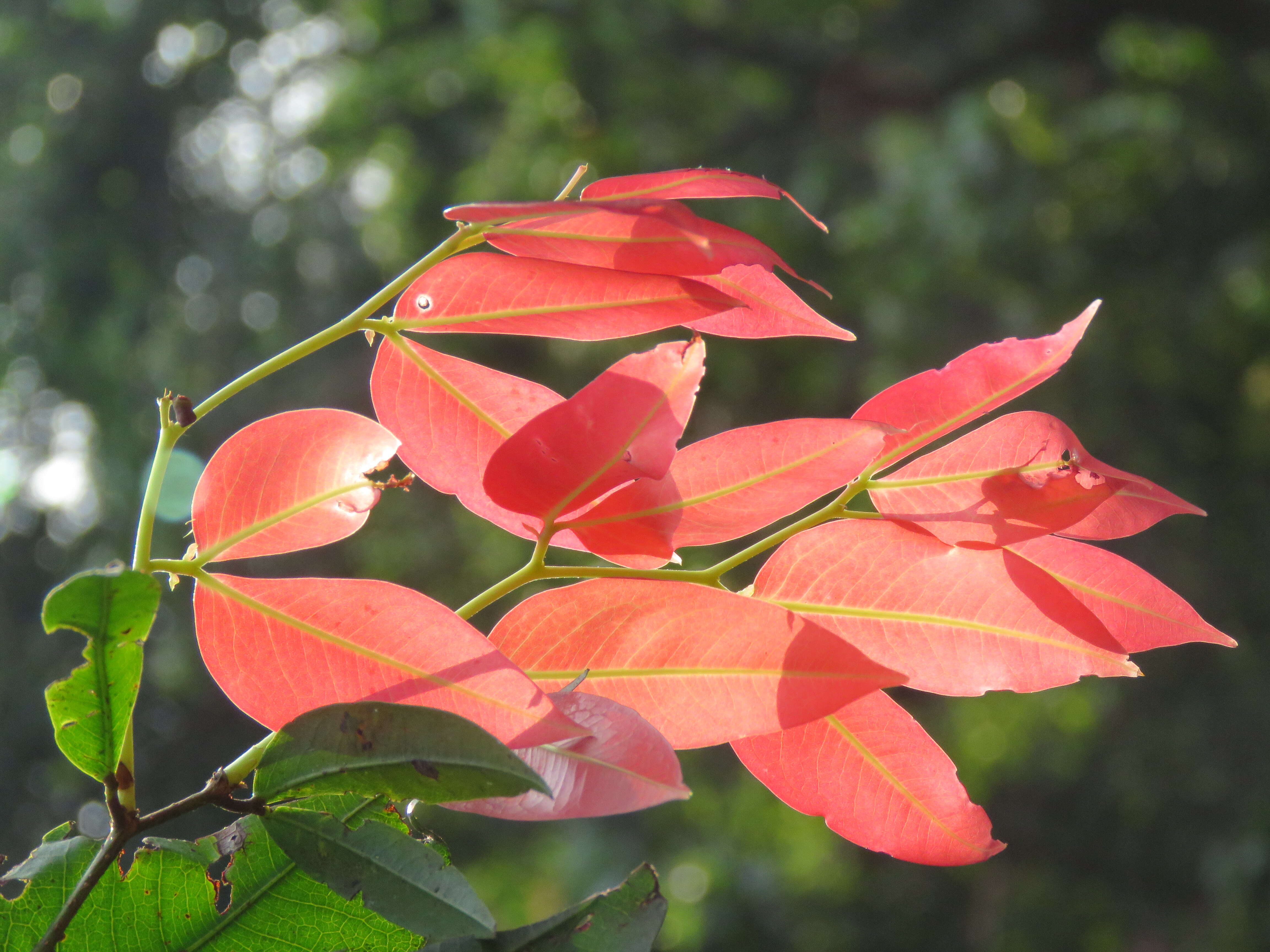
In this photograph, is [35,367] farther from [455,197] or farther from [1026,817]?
[1026,817]

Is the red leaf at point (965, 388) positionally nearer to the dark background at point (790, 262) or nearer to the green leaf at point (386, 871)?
the green leaf at point (386, 871)

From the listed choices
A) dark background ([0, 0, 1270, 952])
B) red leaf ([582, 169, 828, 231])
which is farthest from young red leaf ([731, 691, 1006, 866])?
dark background ([0, 0, 1270, 952])

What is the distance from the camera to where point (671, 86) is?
7.81 feet

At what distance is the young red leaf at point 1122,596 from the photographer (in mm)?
204

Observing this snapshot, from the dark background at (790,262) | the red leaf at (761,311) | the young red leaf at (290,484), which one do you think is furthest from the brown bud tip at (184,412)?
the dark background at (790,262)

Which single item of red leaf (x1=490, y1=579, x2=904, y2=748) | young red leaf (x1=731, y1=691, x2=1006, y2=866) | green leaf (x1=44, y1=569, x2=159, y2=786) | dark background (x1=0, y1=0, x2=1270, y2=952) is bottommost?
dark background (x1=0, y1=0, x2=1270, y2=952)

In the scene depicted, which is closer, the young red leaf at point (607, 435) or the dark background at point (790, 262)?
the young red leaf at point (607, 435)

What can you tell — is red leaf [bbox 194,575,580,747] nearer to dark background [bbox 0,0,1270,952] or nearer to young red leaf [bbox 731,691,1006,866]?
young red leaf [bbox 731,691,1006,866]

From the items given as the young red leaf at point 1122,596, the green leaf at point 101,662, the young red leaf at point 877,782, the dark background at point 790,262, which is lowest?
the dark background at point 790,262

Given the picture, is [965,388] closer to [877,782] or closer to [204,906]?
[877,782]

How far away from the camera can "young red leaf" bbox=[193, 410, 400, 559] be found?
0.20m

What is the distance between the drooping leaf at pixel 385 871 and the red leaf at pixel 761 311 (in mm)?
125

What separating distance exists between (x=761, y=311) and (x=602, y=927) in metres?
0.14

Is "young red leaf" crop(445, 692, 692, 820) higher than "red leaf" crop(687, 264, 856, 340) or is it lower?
lower
